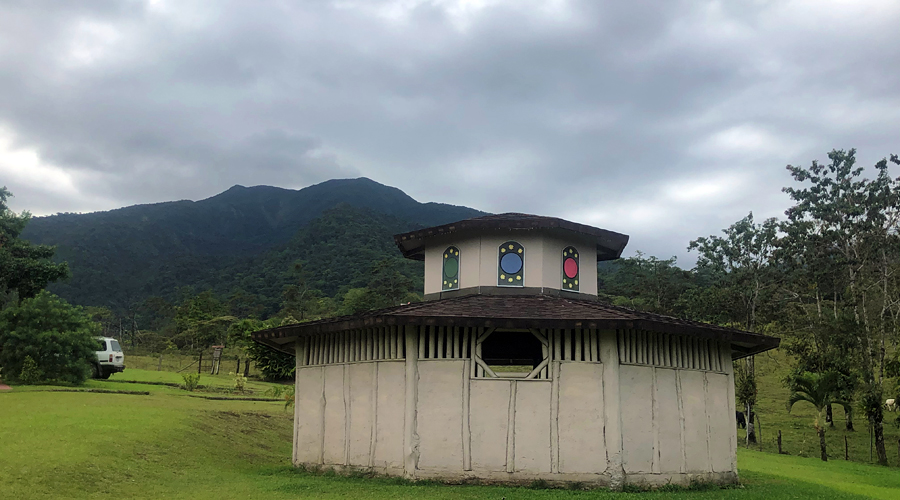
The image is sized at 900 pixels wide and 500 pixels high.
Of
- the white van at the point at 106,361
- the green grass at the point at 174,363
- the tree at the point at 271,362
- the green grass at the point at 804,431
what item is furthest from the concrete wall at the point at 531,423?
the green grass at the point at 174,363

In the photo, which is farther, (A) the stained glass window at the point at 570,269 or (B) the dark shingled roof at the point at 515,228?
(A) the stained glass window at the point at 570,269

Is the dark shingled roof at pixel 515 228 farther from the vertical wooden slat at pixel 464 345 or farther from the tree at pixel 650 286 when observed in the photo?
the tree at pixel 650 286

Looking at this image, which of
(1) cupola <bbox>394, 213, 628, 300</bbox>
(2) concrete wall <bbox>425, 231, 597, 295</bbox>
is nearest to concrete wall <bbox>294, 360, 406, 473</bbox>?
(1) cupola <bbox>394, 213, 628, 300</bbox>

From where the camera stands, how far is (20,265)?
3177cm

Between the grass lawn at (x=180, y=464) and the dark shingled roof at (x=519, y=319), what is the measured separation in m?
3.04

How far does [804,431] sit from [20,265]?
3943 cm

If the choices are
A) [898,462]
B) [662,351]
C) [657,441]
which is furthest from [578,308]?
[898,462]

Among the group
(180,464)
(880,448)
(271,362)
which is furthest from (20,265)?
(880,448)

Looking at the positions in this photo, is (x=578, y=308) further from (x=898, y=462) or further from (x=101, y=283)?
(x=101, y=283)

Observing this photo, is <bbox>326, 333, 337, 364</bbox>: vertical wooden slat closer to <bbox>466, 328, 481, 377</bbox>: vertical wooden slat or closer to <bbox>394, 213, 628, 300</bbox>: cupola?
<bbox>394, 213, 628, 300</bbox>: cupola

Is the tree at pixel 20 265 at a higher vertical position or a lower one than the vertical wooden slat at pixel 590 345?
higher

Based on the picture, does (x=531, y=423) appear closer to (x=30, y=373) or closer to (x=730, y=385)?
(x=730, y=385)

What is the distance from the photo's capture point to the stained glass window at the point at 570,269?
17.0 meters

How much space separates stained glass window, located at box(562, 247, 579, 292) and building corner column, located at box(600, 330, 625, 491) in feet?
11.1
